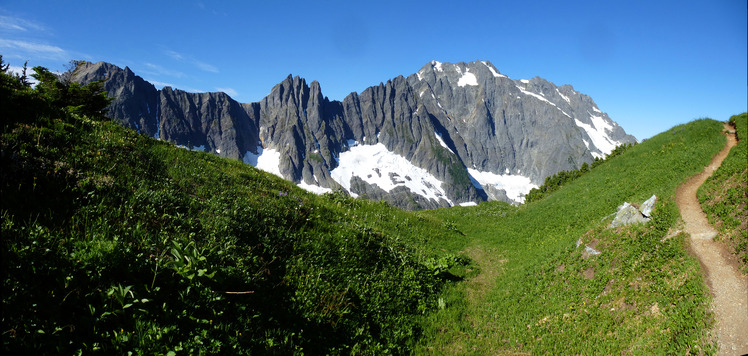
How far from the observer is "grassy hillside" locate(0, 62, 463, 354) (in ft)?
15.1

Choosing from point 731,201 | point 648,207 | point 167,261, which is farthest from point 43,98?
A: point 731,201

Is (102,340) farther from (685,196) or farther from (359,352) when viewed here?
(685,196)

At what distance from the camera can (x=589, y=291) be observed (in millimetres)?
11469

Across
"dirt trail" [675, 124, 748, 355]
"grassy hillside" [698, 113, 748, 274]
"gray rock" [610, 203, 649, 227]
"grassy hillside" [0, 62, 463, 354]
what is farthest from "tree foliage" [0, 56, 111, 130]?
"gray rock" [610, 203, 649, 227]

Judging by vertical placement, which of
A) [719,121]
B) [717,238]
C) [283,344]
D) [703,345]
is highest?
[719,121]

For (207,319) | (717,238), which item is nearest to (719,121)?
(717,238)

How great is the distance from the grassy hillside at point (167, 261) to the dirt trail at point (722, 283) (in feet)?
25.7

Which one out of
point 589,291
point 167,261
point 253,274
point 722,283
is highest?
point 722,283

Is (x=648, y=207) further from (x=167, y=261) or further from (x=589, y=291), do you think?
(x=167, y=261)

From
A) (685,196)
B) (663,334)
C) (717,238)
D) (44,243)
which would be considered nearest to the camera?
(44,243)

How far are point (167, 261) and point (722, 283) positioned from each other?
51.1 ft

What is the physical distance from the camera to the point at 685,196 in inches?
627

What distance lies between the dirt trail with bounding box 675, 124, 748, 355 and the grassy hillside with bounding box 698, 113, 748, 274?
31cm

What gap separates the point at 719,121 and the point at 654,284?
31.7m
